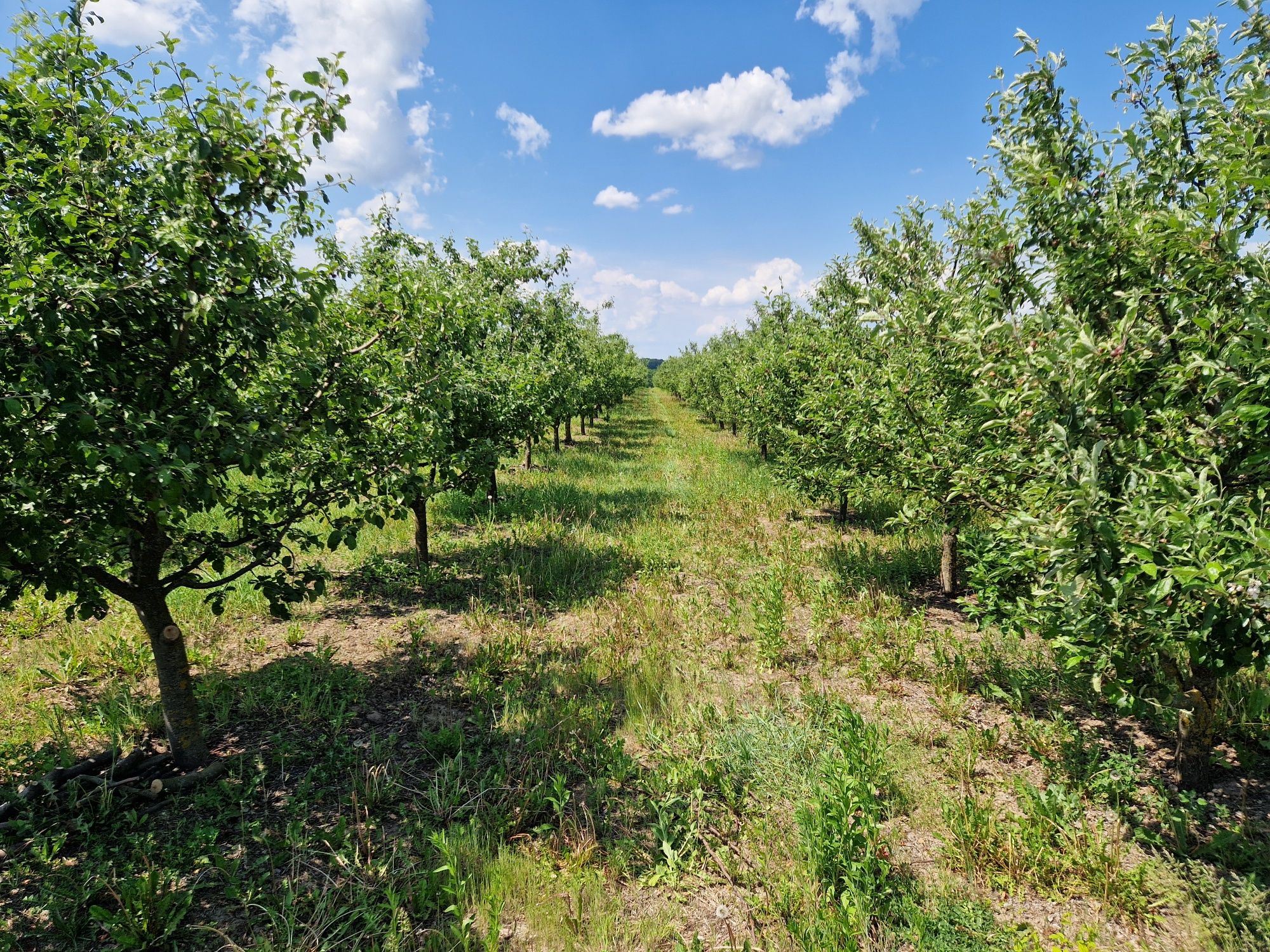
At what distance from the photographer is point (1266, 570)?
Result: 231cm

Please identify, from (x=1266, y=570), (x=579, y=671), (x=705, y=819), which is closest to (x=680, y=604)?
(x=579, y=671)

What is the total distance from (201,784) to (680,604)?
587cm

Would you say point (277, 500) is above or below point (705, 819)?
above

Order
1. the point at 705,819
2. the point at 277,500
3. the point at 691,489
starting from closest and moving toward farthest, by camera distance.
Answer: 1. the point at 705,819
2. the point at 277,500
3. the point at 691,489

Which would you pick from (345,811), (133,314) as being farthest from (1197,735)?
(133,314)

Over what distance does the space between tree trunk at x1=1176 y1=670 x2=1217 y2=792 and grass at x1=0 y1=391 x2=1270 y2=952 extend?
0.52ft

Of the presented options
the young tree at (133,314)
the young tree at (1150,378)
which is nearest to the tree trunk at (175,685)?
the young tree at (133,314)

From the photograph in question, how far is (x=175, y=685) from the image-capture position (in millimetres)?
4398

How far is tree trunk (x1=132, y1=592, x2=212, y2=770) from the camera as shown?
4.29 metres

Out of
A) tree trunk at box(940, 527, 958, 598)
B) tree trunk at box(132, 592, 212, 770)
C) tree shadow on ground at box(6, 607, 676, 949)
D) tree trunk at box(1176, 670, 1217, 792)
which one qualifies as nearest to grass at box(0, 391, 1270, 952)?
tree shadow on ground at box(6, 607, 676, 949)

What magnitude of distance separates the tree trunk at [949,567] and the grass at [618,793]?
644 mm

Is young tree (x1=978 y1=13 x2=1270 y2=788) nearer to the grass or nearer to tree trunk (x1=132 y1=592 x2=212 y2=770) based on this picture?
the grass

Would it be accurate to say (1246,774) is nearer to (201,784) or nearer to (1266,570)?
(1266,570)

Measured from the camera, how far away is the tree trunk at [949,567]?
8.34 metres
